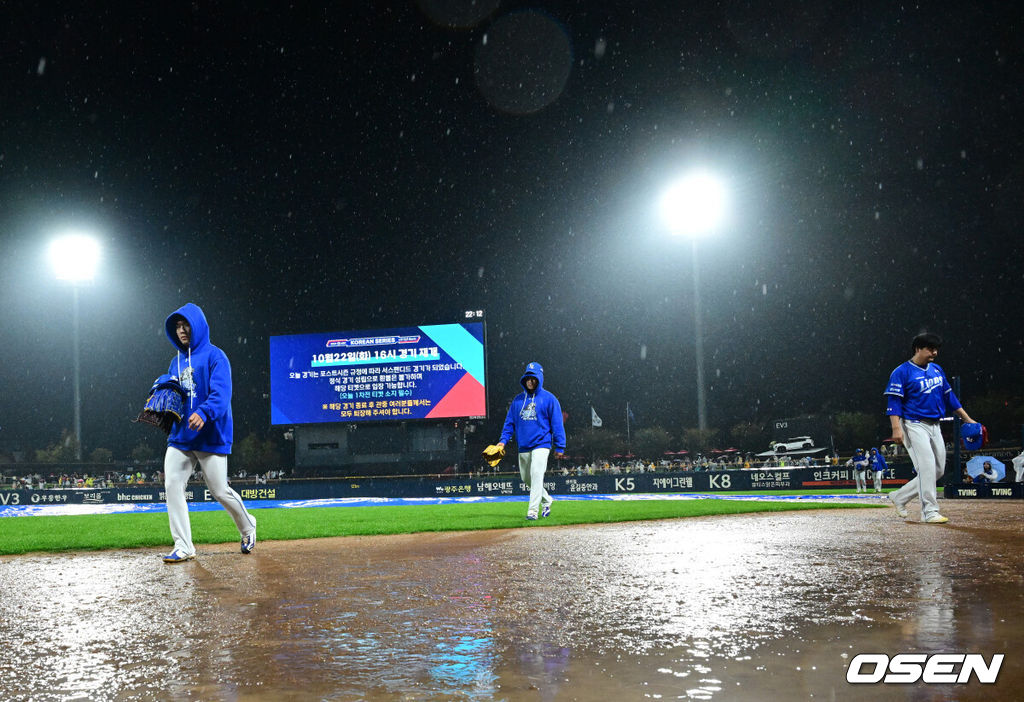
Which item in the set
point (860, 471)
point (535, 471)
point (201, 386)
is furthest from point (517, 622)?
point (860, 471)

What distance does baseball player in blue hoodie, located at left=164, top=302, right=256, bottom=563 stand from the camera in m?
6.46

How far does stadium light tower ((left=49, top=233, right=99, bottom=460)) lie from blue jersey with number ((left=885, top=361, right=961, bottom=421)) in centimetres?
3470

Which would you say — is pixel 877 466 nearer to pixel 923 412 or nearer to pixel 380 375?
pixel 923 412

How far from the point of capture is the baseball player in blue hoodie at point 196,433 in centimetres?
646

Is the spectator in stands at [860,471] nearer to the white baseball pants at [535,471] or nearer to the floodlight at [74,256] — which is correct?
the white baseball pants at [535,471]

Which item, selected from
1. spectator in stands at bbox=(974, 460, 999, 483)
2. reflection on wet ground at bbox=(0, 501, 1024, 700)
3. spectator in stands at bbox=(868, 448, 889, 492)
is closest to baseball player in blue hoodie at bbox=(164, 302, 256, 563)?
reflection on wet ground at bbox=(0, 501, 1024, 700)

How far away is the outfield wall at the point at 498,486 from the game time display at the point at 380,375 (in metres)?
3.84

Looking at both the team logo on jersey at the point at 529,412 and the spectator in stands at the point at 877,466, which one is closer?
the team logo on jersey at the point at 529,412

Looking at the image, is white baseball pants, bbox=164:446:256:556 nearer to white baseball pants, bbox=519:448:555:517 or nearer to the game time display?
white baseball pants, bbox=519:448:555:517

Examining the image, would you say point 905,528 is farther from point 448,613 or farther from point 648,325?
point 648,325

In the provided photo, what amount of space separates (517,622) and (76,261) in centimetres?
3864

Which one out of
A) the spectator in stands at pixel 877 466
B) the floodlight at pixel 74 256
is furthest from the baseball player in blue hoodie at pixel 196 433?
the floodlight at pixel 74 256

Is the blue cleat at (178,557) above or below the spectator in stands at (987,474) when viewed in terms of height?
A: above

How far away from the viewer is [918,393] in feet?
27.2
